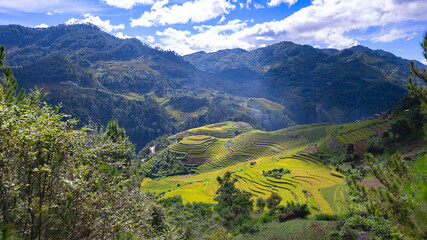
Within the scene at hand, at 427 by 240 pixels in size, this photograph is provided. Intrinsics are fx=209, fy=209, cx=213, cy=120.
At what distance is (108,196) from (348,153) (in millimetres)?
69462

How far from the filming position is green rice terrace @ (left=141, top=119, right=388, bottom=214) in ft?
131

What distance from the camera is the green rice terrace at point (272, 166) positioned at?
131 ft

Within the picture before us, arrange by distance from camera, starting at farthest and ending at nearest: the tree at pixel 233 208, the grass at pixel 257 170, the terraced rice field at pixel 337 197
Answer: the grass at pixel 257 170, the terraced rice field at pixel 337 197, the tree at pixel 233 208

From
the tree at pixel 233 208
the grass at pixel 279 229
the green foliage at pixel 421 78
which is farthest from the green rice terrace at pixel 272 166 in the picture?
the green foliage at pixel 421 78

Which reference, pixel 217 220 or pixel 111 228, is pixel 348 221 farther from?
pixel 111 228

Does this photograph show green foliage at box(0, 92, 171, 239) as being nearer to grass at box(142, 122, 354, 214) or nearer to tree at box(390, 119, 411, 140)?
grass at box(142, 122, 354, 214)

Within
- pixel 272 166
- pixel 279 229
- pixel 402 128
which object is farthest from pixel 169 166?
pixel 402 128

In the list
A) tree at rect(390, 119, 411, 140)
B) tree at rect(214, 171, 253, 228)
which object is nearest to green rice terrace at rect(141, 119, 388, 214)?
tree at rect(390, 119, 411, 140)

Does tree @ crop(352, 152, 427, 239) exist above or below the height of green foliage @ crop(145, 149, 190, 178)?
above

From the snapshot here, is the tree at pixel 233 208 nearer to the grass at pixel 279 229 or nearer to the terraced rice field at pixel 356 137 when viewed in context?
the grass at pixel 279 229

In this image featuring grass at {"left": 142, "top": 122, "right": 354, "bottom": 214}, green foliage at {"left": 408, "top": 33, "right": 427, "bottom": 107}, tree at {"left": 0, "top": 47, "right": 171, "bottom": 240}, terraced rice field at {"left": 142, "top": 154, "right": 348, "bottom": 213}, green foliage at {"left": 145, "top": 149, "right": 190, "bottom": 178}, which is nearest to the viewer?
tree at {"left": 0, "top": 47, "right": 171, "bottom": 240}

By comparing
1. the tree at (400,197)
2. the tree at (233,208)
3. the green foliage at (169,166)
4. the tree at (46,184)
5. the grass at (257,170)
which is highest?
the tree at (46,184)

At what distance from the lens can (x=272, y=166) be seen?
6238 centimetres

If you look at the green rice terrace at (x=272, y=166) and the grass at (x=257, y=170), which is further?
the grass at (x=257, y=170)
